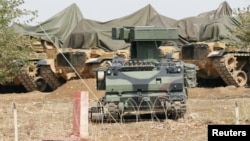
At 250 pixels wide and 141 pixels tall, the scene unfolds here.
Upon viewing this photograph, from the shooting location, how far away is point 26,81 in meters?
27.6

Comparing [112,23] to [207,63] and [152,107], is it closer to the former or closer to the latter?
[207,63]

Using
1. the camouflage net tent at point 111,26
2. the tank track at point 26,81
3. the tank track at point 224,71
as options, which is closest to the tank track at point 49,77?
the tank track at point 26,81

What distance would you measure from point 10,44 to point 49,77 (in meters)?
12.9

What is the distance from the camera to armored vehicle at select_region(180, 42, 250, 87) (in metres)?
23.4

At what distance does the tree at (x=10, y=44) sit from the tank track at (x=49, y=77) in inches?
450

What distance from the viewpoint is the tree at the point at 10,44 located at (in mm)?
14211

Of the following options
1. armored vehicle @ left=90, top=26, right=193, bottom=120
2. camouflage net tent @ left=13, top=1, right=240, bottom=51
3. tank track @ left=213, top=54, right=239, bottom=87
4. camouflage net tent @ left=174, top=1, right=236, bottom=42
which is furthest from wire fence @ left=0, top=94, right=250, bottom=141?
camouflage net tent @ left=174, top=1, right=236, bottom=42

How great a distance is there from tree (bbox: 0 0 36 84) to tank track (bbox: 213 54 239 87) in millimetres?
9624

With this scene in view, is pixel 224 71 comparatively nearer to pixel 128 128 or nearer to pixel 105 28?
pixel 105 28

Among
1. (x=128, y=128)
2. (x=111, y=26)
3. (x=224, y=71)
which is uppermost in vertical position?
(x=111, y=26)

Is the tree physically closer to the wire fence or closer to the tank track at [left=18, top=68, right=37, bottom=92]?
the wire fence

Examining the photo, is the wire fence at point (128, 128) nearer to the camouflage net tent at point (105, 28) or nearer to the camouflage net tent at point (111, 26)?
the camouflage net tent at point (111, 26)

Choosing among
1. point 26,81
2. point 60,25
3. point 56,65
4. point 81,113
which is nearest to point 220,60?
point 56,65

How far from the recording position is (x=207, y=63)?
23.9 metres
